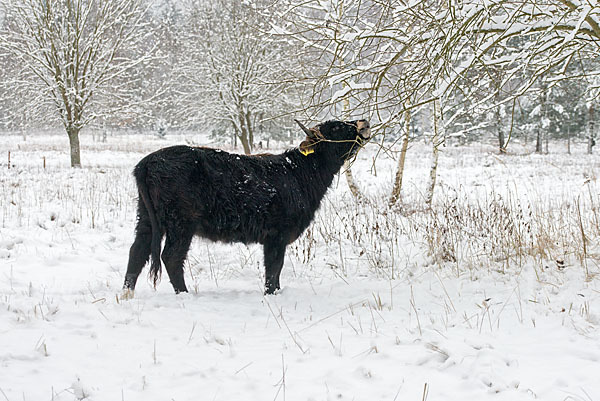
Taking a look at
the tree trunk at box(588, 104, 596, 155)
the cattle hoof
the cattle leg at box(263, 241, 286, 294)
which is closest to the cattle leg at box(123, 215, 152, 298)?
the cattle hoof

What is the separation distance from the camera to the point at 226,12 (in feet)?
57.8

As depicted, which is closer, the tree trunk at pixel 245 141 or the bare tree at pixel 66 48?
the bare tree at pixel 66 48

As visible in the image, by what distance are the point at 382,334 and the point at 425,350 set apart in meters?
0.42

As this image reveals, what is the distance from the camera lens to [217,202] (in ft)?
12.8

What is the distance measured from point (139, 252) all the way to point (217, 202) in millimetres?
882

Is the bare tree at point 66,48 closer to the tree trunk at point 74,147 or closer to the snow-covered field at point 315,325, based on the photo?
the tree trunk at point 74,147

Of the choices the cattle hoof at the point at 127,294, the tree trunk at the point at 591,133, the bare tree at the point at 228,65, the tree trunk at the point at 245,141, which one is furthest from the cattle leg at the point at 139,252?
the tree trunk at the point at 591,133

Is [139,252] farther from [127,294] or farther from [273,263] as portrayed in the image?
[273,263]

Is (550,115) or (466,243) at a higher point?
(550,115)

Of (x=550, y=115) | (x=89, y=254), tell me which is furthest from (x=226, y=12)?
(x=550, y=115)

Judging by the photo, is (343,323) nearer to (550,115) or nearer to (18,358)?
(18,358)

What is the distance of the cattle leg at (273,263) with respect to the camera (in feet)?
13.4

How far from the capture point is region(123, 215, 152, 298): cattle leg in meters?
3.88

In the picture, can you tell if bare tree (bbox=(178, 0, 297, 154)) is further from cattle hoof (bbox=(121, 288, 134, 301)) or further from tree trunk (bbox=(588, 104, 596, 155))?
tree trunk (bbox=(588, 104, 596, 155))
